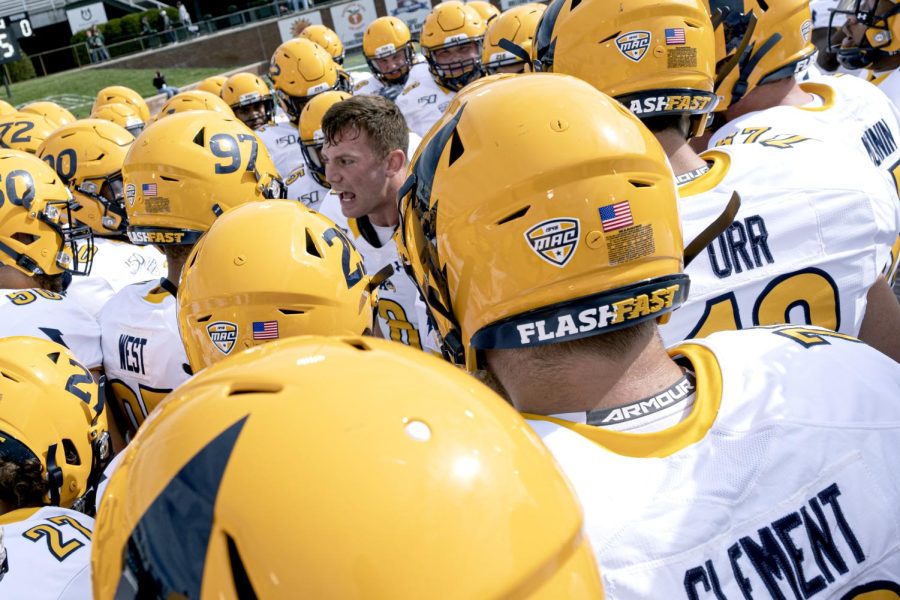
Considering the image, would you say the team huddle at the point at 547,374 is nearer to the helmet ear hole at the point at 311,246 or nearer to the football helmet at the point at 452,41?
the helmet ear hole at the point at 311,246

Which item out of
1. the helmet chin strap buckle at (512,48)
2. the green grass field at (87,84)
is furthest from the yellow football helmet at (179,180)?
the green grass field at (87,84)

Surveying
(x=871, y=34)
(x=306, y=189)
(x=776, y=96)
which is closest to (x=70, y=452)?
(x=776, y=96)

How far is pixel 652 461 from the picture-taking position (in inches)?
54.9

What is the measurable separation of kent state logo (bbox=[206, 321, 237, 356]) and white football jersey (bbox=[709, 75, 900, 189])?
196 centimetres

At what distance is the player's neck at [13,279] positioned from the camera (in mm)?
4480

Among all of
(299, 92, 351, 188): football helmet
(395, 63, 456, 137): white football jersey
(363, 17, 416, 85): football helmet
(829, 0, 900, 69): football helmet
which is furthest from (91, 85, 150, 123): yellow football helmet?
(829, 0, 900, 69): football helmet

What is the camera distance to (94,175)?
5691 millimetres

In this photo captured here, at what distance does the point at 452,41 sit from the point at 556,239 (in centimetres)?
782

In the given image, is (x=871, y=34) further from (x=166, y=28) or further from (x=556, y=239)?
(x=166, y=28)

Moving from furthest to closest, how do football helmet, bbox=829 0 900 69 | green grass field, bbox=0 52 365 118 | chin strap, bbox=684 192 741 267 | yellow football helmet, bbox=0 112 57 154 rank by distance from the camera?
green grass field, bbox=0 52 365 118 < yellow football helmet, bbox=0 112 57 154 < football helmet, bbox=829 0 900 69 < chin strap, bbox=684 192 741 267

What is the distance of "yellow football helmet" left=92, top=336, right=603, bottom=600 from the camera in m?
0.90

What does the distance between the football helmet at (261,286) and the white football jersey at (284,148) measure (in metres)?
4.99

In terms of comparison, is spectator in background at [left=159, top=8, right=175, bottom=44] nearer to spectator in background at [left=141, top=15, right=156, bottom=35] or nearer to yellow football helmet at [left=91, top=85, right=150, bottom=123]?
spectator in background at [left=141, top=15, right=156, bottom=35]

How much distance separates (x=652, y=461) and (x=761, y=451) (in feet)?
0.70
